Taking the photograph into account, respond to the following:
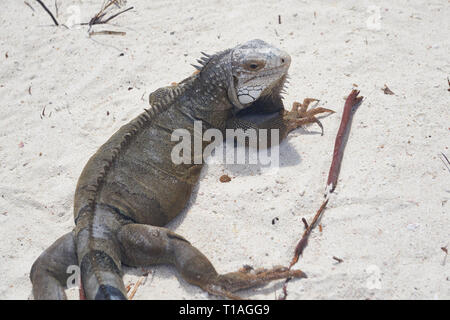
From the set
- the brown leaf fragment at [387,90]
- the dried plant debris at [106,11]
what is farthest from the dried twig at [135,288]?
the dried plant debris at [106,11]

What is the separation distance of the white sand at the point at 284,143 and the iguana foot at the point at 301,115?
0.08 metres

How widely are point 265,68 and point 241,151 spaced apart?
26.4 inches

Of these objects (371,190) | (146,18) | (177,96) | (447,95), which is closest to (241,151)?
(177,96)

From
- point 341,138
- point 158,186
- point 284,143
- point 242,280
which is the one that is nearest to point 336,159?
point 341,138

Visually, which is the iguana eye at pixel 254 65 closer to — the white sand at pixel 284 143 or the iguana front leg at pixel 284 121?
the iguana front leg at pixel 284 121

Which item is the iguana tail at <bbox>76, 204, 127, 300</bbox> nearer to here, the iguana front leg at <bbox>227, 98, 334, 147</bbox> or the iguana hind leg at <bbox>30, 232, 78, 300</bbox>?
the iguana hind leg at <bbox>30, 232, 78, 300</bbox>

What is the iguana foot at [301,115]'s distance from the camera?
3.46 metres

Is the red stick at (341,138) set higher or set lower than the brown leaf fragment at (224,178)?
higher

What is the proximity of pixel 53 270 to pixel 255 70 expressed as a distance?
1884mm

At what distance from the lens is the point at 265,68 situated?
3.13 m

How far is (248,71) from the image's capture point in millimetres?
3139

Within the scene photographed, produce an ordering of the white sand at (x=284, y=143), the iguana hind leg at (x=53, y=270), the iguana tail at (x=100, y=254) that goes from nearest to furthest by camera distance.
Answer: the iguana tail at (x=100, y=254) < the iguana hind leg at (x=53, y=270) < the white sand at (x=284, y=143)

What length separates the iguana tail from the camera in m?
2.27

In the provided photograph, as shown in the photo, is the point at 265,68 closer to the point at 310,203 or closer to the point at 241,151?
the point at 241,151
